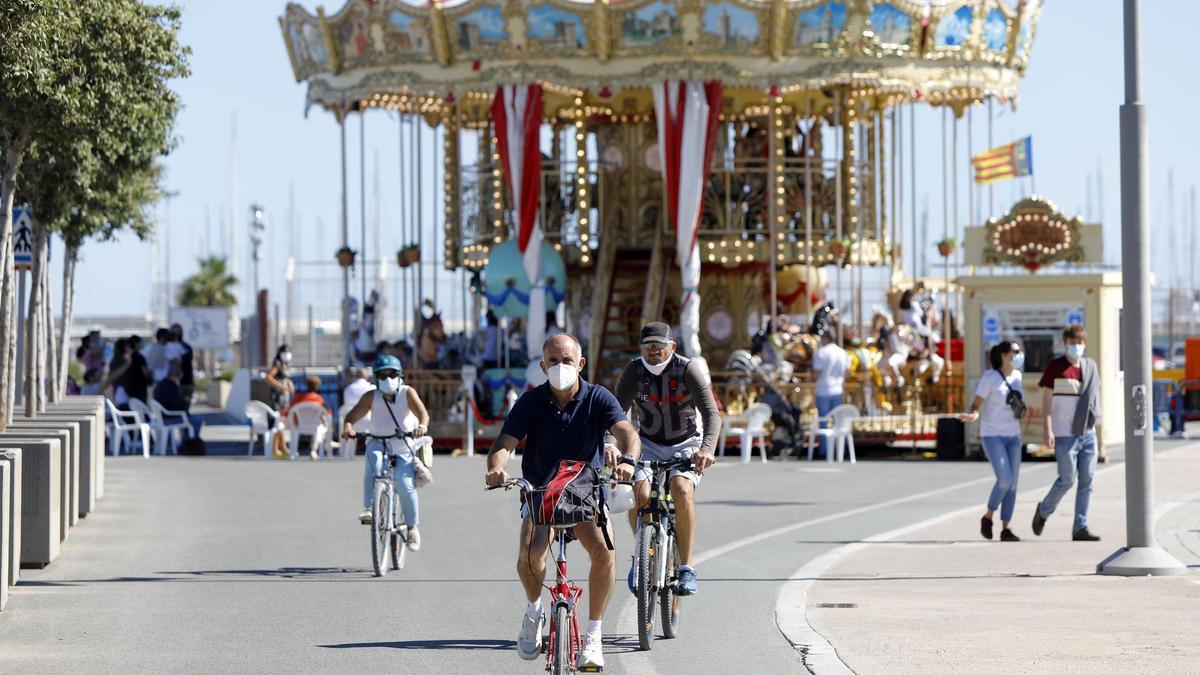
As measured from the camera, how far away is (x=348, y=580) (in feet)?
47.3

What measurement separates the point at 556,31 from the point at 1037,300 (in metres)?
8.52

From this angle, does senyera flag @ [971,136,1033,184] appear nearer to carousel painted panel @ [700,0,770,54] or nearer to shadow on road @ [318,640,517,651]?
carousel painted panel @ [700,0,770,54]

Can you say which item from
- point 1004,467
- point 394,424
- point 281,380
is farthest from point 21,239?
point 1004,467

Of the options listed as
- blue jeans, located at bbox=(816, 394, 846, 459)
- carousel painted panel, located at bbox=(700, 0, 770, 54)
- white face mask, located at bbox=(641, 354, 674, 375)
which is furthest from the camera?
carousel painted panel, located at bbox=(700, 0, 770, 54)

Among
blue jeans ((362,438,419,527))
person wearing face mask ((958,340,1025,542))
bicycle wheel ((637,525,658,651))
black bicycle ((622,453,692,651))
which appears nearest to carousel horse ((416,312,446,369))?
person wearing face mask ((958,340,1025,542))

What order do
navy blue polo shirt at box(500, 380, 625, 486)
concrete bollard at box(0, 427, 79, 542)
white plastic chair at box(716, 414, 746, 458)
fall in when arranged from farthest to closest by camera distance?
white plastic chair at box(716, 414, 746, 458) → concrete bollard at box(0, 427, 79, 542) → navy blue polo shirt at box(500, 380, 625, 486)

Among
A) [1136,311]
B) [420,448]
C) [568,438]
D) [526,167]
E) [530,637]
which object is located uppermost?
[526,167]

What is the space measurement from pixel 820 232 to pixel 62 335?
472 inches

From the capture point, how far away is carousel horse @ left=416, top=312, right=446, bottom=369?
110ft

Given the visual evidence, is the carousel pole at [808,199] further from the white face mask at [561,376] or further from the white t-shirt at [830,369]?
the white face mask at [561,376]

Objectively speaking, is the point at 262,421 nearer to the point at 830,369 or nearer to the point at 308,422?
the point at 308,422

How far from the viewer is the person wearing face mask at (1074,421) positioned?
16.4 metres

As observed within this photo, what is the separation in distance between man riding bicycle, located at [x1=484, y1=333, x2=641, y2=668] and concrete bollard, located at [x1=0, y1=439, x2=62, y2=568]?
18.9ft

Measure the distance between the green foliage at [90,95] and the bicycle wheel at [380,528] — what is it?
13.7 ft
